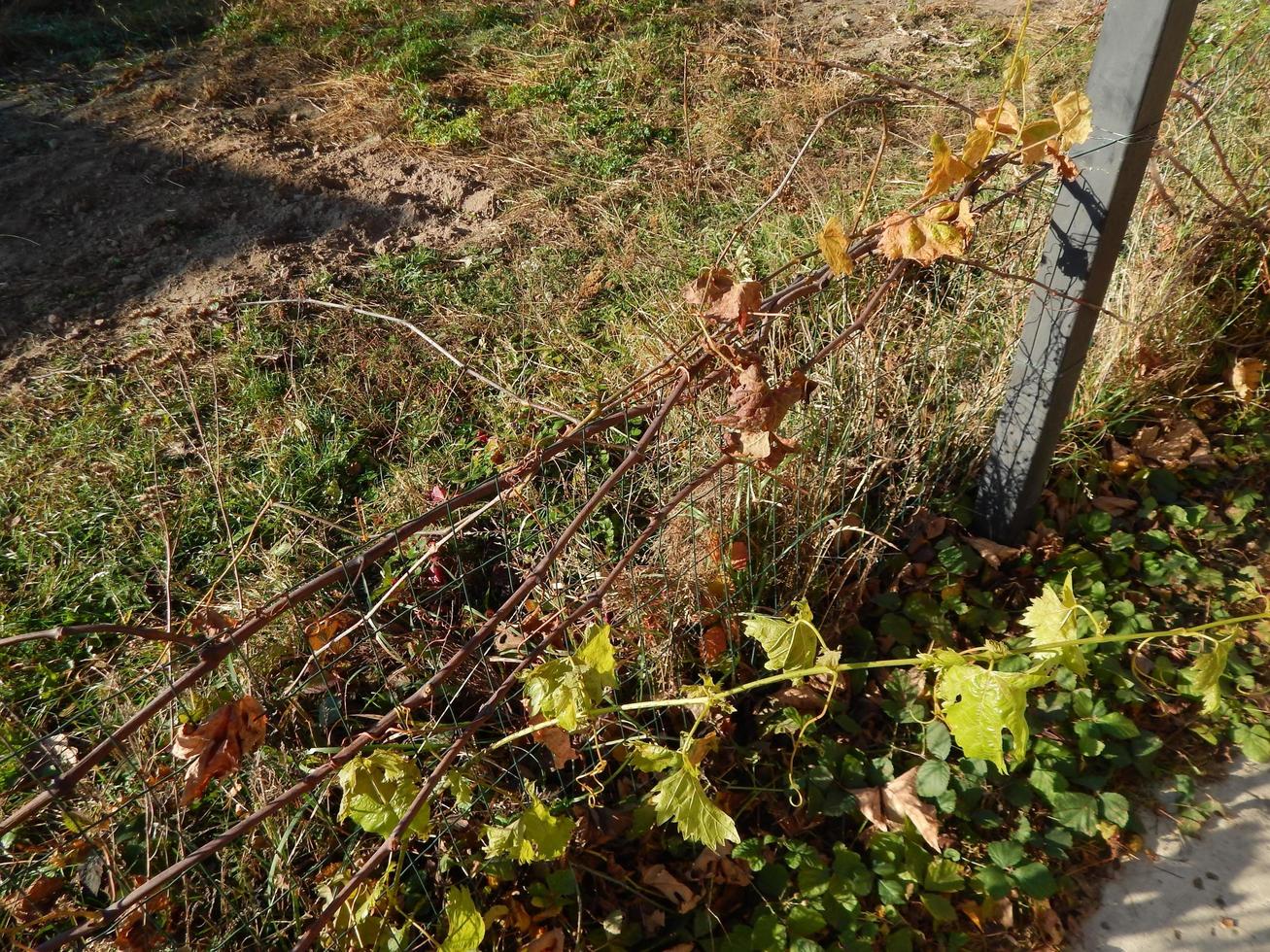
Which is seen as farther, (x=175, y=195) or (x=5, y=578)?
(x=175, y=195)

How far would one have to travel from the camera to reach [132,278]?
3.97 meters

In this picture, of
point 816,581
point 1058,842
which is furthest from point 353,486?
point 1058,842

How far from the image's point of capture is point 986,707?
153cm

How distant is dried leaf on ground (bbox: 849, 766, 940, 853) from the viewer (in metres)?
2.05

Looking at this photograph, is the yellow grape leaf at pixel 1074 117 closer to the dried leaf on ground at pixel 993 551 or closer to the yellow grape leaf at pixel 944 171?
the yellow grape leaf at pixel 944 171

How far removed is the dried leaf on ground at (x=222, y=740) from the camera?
1545mm

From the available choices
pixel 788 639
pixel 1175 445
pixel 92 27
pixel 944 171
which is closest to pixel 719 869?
pixel 788 639

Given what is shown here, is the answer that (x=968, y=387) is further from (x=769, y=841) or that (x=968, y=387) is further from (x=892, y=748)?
(x=769, y=841)

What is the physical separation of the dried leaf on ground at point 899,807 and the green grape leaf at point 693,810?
61cm

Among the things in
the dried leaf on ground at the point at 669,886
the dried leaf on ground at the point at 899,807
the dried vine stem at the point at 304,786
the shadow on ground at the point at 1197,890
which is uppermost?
the dried vine stem at the point at 304,786

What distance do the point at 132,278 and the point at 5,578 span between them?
1735mm

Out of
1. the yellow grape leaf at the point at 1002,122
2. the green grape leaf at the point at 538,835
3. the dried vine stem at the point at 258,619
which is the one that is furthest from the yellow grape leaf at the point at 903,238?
the green grape leaf at the point at 538,835

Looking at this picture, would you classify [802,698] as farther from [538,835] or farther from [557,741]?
[538,835]

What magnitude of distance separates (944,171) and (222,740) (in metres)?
1.76
